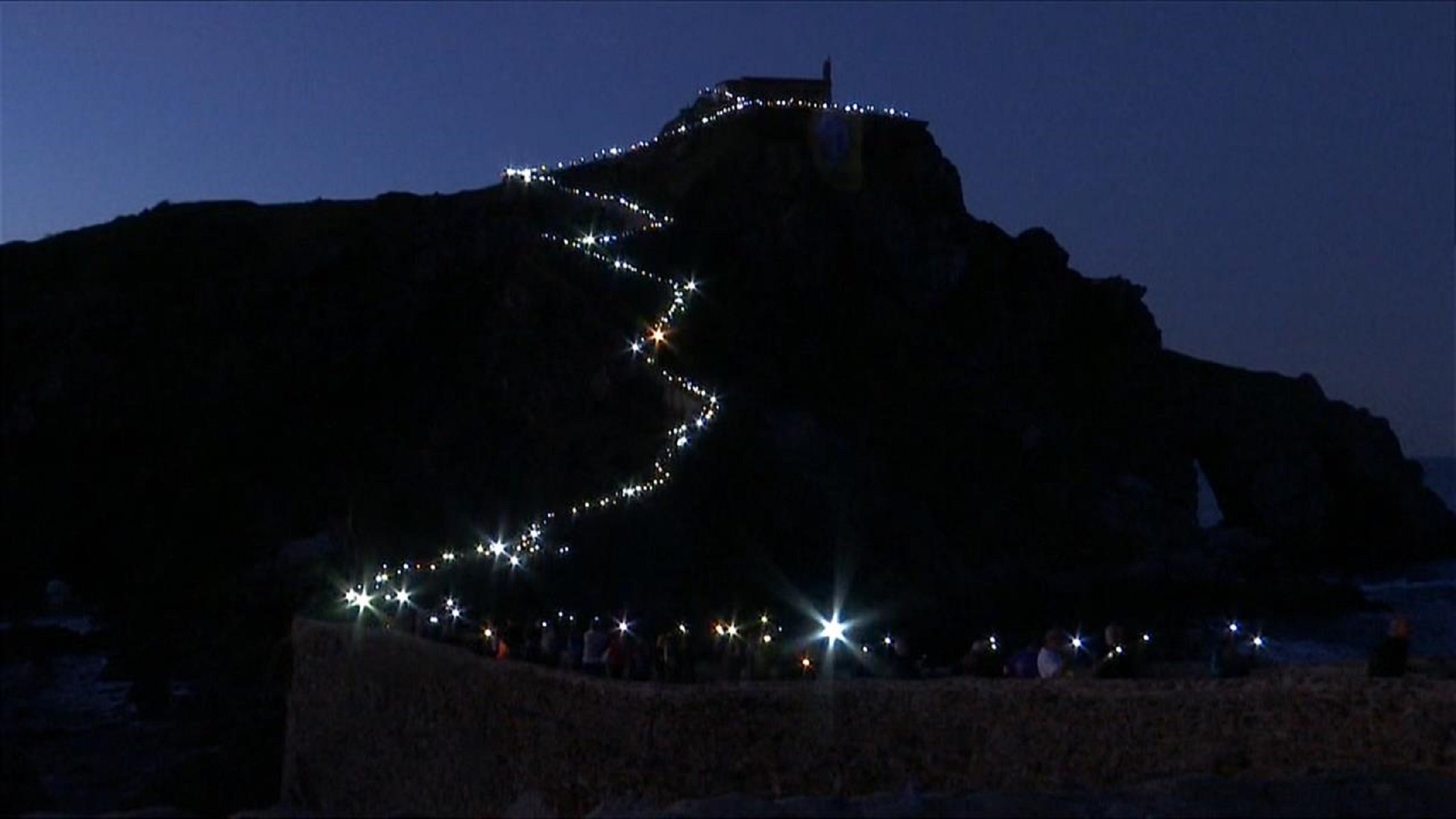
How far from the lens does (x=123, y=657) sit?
45.5m

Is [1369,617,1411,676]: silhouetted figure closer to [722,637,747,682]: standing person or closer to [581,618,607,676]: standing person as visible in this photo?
[722,637,747,682]: standing person

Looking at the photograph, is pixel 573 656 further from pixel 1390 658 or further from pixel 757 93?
pixel 757 93

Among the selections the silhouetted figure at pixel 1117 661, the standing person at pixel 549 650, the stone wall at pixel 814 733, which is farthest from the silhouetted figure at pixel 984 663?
the standing person at pixel 549 650

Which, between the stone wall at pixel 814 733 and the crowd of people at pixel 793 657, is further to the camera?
the crowd of people at pixel 793 657

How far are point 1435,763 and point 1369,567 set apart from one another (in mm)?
63198

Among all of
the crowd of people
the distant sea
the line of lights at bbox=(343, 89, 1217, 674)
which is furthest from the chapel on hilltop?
the crowd of people

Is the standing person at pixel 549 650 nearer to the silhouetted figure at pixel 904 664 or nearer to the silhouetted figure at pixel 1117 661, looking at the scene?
the silhouetted figure at pixel 904 664

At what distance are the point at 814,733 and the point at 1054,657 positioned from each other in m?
2.35

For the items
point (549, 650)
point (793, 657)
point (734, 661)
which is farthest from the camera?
point (549, 650)

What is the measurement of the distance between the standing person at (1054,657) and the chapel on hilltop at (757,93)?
176 feet

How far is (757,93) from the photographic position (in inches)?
2753

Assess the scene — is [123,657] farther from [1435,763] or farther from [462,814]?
[1435,763]

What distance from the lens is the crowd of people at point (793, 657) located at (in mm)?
16062

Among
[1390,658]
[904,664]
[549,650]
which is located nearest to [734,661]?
[549,650]
